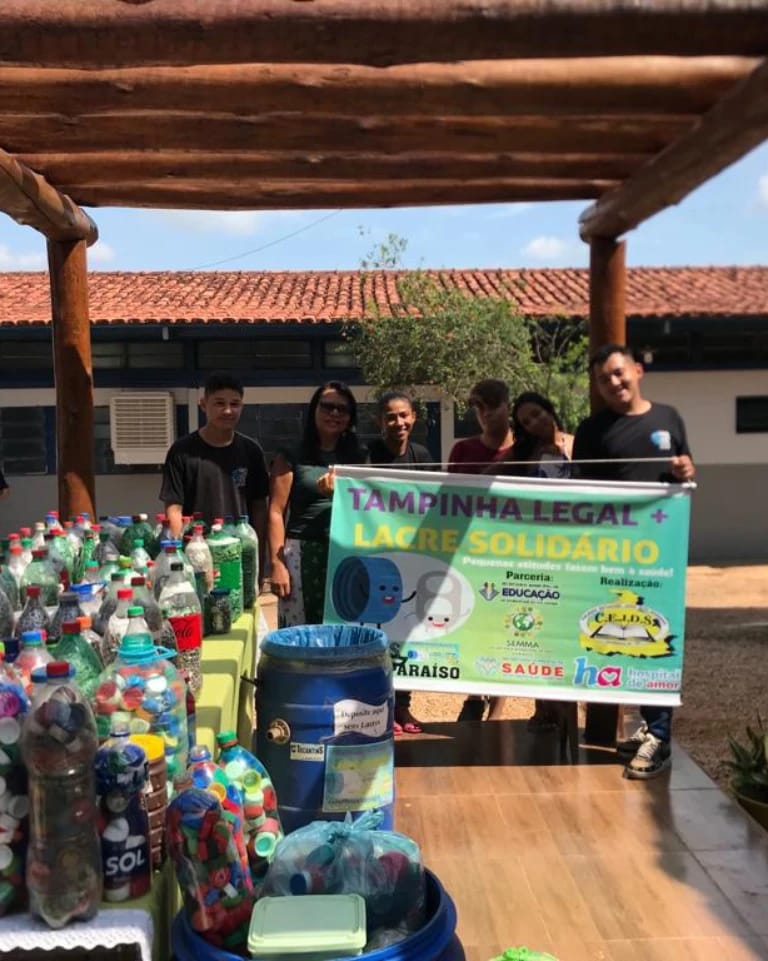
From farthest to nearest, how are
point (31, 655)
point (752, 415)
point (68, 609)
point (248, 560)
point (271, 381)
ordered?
point (752, 415)
point (271, 381)
point (248, 560)
point (68, 609)
point (31, 655)

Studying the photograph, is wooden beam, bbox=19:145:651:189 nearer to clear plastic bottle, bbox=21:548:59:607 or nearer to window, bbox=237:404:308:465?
clear plastic bottle, bbox=21:548:59:607

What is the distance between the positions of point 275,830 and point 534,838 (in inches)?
58.6

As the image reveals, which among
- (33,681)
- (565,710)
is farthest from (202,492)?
(33,681)

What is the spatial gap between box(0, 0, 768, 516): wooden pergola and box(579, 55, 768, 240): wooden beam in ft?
0.04

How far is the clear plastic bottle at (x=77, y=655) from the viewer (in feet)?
6.91

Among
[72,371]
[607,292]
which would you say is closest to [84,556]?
[72,371]

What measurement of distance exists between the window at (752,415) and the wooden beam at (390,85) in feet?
36.3

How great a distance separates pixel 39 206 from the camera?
4605mm

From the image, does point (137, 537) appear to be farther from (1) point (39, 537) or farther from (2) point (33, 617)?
(2) point (33, 617)

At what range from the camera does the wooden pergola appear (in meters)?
2.40

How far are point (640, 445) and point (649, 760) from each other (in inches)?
53.5

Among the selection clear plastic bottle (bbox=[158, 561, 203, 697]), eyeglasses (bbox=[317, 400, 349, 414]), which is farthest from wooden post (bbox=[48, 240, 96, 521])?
clear plastic bottle (bbox=[158, 561, 203, 697])

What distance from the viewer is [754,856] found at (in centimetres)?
320

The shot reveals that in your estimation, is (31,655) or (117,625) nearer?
(31,655)
